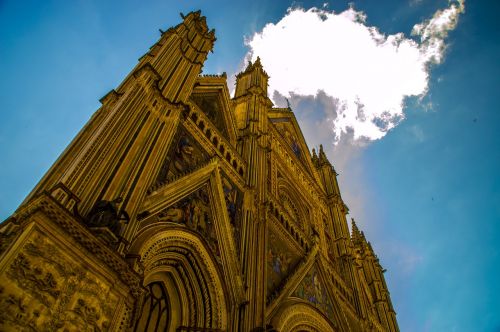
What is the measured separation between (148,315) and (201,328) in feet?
3.77

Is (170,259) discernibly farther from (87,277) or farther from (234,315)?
(87,277)

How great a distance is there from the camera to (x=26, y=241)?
476cm

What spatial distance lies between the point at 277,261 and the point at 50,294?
8.62 m

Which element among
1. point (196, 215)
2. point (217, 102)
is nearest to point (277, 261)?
point (196, 215)

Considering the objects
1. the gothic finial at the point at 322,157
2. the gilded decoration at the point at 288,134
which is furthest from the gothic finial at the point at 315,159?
the gilded decoration at the point at 288,134

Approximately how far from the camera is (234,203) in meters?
11.6

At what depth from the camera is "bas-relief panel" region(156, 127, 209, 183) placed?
900 centimetres

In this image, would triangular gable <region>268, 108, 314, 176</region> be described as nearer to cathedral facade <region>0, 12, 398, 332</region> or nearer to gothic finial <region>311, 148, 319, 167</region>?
gothic finial <region>311, 148, 319, 167</region>

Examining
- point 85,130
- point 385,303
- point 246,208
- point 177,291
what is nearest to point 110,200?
point 177,291

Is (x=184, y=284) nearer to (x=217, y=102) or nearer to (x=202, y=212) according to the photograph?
(x=202, y=212)

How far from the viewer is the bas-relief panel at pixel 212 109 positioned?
44.2 ft

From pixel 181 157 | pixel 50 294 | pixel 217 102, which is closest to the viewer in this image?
pixel 50 294

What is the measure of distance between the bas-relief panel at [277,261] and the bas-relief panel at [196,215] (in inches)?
113

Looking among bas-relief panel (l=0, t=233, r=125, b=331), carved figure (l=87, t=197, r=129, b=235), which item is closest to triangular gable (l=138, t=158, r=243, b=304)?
carved figure (l=87, t=197, r=129, b=235)
